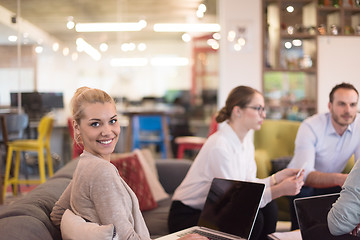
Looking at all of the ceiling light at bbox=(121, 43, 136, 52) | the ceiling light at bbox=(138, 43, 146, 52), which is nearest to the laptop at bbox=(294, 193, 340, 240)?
the ceiling light at bbox=(121, 43, 136, 52)

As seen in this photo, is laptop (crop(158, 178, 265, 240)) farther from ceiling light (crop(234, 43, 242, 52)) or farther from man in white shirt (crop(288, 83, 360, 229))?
ceiling light (crop(234, 43, 242, 52))

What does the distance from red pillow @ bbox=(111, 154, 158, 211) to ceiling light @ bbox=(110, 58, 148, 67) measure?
12.9ft

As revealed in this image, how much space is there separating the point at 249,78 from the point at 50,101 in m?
2.53

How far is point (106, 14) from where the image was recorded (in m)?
6.93

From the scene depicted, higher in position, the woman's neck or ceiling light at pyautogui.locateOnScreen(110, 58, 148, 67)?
ceiling light at pyautogui.locateOnScreen(110, 58, 148, 67)

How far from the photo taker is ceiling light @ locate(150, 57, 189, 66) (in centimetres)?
757

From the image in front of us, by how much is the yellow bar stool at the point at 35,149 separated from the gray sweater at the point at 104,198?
3849mm

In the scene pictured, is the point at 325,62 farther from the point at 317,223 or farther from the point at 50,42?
the point at 50,42

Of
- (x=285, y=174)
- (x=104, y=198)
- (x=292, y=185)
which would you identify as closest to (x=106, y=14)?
(x=285, y=174)

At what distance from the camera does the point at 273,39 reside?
19.4 feet

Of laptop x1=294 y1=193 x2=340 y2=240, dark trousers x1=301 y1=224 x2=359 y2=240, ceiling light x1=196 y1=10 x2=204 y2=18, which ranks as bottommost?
dark trousers x1=301 y1=224 x2=359 y2=240

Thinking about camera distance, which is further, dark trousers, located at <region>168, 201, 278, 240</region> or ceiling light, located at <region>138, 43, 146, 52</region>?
ceiling light, located at <region>138, 43, 146, 52</region>

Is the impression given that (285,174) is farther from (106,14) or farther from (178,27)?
(178,27)

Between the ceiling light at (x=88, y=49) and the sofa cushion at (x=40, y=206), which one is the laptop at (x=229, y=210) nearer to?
the sofa cushion at (x=40, y=206)
